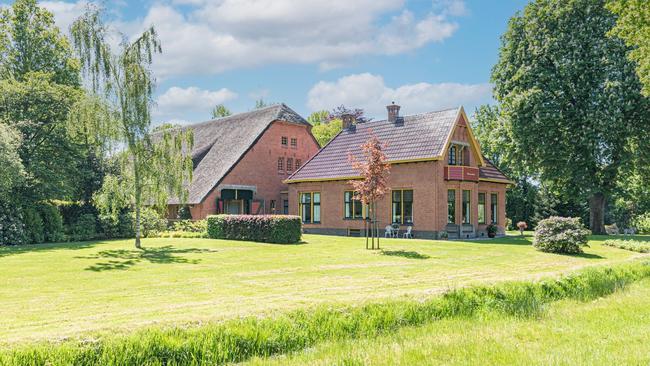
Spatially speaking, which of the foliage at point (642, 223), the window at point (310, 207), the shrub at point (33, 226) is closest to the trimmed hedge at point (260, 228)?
the window at point (310, 207)

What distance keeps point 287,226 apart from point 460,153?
11.8 m

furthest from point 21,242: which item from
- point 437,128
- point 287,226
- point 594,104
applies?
point 594,104

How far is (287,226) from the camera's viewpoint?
996 inches

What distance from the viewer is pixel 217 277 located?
45.3 ft

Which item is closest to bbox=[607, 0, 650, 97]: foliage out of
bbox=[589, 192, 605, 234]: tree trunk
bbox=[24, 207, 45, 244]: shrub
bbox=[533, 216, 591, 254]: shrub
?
bbox=[533, 216, 591, 254]: shrub

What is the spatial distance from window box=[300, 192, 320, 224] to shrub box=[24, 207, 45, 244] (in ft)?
50.3

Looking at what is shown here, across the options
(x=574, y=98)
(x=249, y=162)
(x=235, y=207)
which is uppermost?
(x=574, y=98)

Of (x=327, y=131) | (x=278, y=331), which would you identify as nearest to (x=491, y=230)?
(x=278, y=331)

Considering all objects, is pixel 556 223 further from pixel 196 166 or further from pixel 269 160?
pixel 196 166

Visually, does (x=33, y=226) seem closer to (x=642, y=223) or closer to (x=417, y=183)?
(x=417, y=183)

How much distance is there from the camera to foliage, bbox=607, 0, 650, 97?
21672 mm

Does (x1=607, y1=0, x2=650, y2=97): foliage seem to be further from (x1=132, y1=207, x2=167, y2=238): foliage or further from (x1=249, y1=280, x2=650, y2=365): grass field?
(x1=132, y1=207, x2=167, y2=238): foliage

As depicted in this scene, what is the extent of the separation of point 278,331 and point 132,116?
16404mm

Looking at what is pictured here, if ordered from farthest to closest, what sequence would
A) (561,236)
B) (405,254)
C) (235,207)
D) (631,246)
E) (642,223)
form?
1. (642,223)
2. (235,207)
3. (631,246)
4. (561,236)
5. (405,254)
